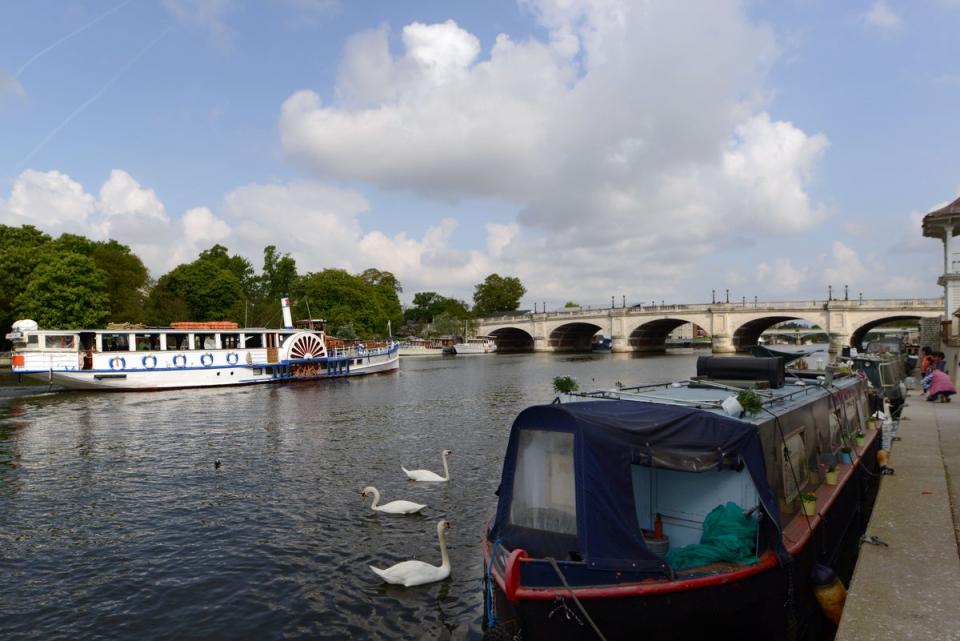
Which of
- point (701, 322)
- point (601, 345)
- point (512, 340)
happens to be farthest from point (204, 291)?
point (601, 345)

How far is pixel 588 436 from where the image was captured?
7.89 metres

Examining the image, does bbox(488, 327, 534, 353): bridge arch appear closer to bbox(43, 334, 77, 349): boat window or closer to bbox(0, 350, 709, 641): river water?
bbox(43, 334, 77, 349): boat window

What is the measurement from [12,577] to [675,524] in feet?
39.8

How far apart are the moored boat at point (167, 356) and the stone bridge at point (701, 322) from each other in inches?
2417

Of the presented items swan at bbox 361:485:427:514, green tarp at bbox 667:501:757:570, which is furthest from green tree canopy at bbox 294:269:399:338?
green tarp at bbox 667:501:757:570

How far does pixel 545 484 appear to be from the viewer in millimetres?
8352

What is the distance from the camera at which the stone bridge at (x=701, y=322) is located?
81.6 m

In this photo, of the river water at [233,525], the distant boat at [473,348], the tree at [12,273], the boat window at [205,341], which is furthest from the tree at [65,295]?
the distant boat at [473,348]

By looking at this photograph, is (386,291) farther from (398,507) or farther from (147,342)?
(398,507)

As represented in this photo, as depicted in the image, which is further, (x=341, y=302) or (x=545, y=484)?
(x=341, y=302)

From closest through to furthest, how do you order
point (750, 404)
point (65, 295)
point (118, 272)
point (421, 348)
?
point (750, 404) → point (65, 295) → point (118, 272) → point (421, 348)

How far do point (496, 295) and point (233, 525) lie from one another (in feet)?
456

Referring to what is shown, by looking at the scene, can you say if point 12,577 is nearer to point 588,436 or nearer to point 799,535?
point 588,436

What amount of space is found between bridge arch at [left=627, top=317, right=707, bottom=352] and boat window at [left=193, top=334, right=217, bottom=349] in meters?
73.3
